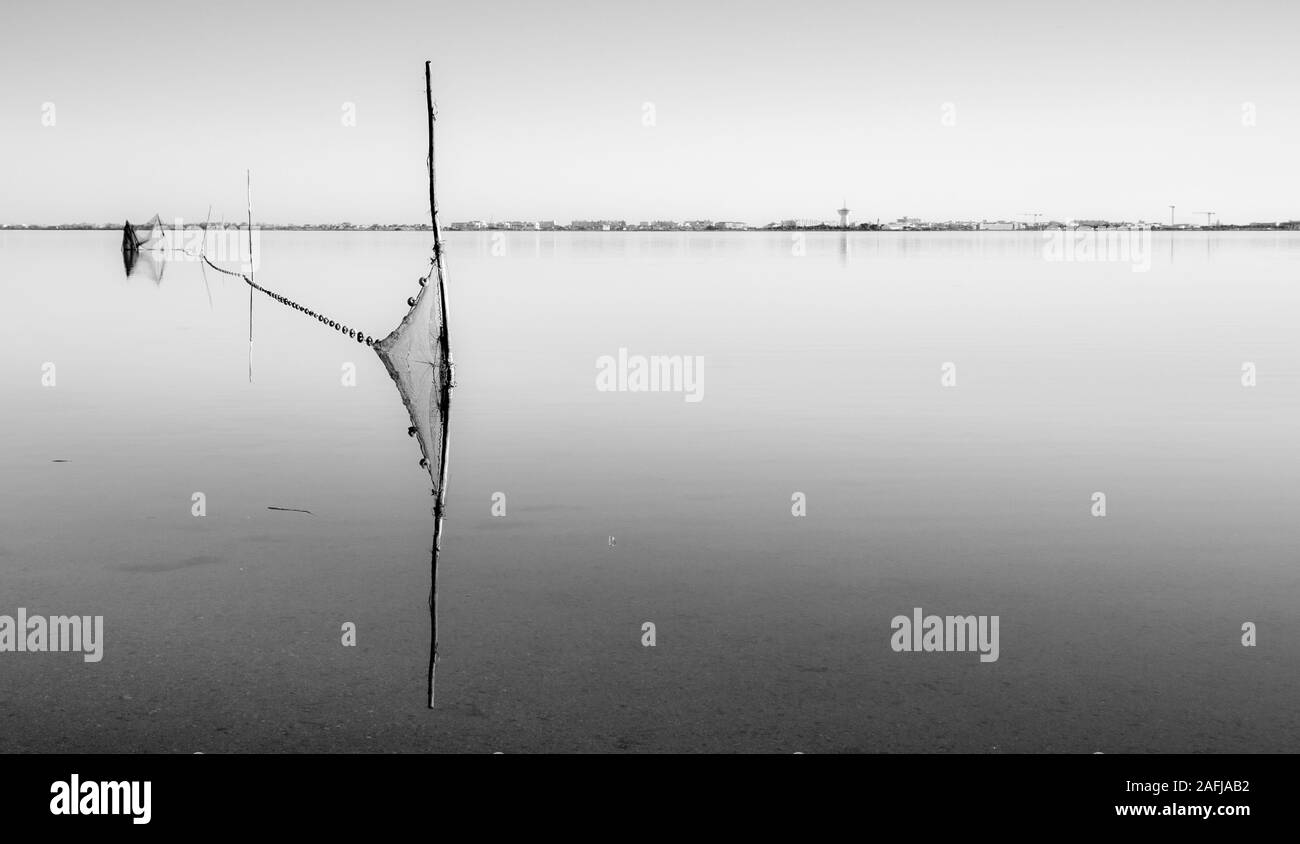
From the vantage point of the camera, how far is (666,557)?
13641 mm

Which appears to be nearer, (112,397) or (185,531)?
(185,531)

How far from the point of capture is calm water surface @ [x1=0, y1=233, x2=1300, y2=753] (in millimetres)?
9383

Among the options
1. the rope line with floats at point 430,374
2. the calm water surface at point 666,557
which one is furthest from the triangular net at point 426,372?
the calm water surface at point 666,557

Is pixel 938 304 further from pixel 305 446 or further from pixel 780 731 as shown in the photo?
pixel 780 731

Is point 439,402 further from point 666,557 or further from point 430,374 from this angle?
point 666,557

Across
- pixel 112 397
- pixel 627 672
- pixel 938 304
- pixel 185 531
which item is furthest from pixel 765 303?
pixel 627 672

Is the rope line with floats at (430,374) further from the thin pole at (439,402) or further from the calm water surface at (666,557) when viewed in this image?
the calm water surface at (666,557)

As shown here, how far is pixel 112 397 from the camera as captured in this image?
26844 millimetres

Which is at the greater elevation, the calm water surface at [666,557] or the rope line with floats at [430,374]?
the rope line with floats at [430,374]

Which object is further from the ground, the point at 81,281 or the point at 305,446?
the point at 81,281

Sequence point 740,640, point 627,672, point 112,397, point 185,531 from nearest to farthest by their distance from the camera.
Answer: point 627,672
point 740,640
point 185,531
point 112,397

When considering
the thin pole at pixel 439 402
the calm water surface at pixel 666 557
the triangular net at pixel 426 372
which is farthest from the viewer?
the triangular net at pixel 426 372

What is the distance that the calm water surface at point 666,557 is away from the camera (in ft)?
30.8
